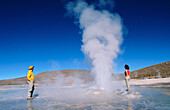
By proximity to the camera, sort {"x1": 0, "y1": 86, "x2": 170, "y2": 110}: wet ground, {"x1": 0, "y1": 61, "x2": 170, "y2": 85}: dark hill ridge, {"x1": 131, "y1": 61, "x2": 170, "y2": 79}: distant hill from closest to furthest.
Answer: {"x1": 0, "y1": 86, "x2": 170, "y2": 110}: wet ground → {"x1": 131, "y1": 61, "x2": 170, "y2": 79}: distant hill → {"x1": 0, "y1": 61, "x2": 170, "y2": 85}: dark hill ridge

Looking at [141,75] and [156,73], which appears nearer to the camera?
[156,73]

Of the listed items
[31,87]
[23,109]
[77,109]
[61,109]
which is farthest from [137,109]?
[31,87]

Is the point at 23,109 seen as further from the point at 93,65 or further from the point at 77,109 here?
the point at 93,65

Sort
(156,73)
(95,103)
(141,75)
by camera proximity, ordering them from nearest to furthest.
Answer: (95,103)
(156,73)
(141,75)

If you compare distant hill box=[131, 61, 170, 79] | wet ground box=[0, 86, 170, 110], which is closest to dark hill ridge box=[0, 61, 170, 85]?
distant hill box=[131, 61, 170, 79]

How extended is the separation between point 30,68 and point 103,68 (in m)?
6.21

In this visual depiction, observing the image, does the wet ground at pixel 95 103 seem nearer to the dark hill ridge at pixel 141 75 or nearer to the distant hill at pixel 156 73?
the dark hill ridge at pixel 141 75

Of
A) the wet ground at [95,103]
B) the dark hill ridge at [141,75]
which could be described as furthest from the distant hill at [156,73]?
the wet ground at [95,103]

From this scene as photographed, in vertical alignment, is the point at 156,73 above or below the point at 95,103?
above

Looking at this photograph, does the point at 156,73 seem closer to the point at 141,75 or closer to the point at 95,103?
the point at 141,75

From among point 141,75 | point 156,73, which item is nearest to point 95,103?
point 156,73

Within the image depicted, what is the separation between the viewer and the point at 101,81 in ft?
40.5

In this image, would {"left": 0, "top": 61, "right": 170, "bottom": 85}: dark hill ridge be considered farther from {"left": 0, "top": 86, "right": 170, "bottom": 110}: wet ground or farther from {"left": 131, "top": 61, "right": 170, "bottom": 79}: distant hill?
{"left": 0, "top": 86, "right": 170, "bottom": 110}: wet ground

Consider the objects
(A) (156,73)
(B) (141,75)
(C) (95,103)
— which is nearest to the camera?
(C) (95,103)
